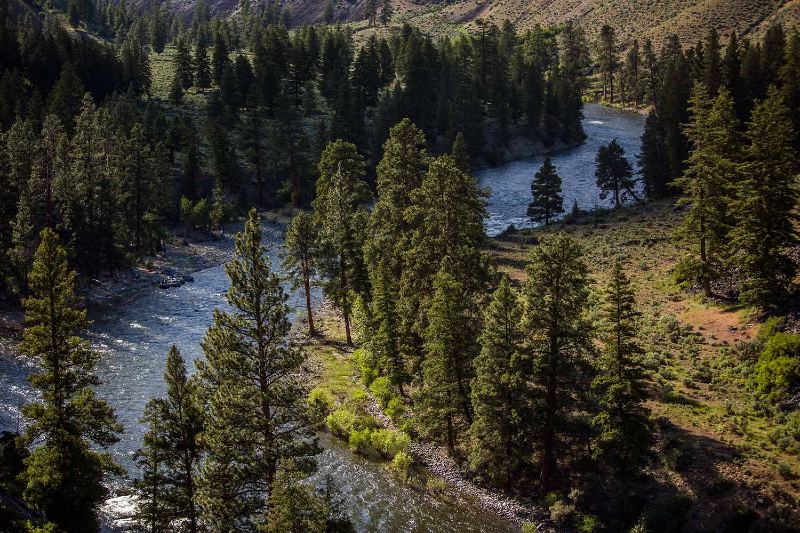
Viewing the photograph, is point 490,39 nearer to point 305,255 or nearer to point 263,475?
point 305,255

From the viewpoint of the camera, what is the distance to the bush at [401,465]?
38812mm

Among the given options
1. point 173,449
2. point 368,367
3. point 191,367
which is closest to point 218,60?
point 191,367

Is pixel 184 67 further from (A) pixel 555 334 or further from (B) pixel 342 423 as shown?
(A) pixel 555 334

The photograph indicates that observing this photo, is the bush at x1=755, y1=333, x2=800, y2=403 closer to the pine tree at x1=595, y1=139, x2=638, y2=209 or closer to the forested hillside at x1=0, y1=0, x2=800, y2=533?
the forested hillside at x1=0, y1=0, x2=800, y2=533

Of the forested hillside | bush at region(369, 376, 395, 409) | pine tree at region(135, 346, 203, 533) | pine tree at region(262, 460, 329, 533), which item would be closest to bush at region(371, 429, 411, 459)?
the forested hillside

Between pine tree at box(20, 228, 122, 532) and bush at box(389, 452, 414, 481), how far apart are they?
15503mm

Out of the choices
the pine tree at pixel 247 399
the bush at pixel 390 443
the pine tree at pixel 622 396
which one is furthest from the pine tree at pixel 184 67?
the pine tree at pixel 622 396

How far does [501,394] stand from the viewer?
118 feet

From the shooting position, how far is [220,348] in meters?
30.5

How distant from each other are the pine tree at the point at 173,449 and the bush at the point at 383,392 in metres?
18.2

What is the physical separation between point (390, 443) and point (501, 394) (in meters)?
8.51

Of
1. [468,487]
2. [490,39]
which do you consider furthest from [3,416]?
[490,39]

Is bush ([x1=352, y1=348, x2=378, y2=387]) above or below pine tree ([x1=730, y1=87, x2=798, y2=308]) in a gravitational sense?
below

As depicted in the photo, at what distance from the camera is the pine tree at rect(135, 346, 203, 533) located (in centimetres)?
2898
